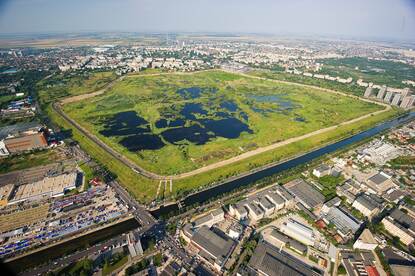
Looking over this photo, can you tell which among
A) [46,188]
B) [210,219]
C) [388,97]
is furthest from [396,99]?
[46,188]

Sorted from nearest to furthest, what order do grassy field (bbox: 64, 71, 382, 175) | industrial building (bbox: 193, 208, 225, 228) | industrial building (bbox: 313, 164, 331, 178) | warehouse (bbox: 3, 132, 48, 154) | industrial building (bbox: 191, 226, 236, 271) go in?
industrial building (bbox: 191, 226, 236, 271), industrial building (bbox: 193, 208, 225, 228), industrial building (bbox: 313, 164, 331, 178), warehouse (bbox: 3, 132, 48, 154), grassy field (bbox: 64, 71, 382, 175)

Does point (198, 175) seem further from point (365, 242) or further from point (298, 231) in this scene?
point (365, 242)

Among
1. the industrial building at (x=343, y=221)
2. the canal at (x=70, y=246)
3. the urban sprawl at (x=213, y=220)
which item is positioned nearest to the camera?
the urban sprawl at (x=213, y=220)

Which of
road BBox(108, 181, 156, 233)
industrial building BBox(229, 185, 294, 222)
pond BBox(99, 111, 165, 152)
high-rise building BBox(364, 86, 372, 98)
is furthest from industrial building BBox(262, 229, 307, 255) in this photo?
high-rise building BBox(364, 86, 372, 98)

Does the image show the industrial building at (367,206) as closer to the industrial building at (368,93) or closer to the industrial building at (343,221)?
the industrial building at (343,221)

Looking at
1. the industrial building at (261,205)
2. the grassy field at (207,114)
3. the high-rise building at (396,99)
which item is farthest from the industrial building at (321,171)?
the high-rise building at (396,99)

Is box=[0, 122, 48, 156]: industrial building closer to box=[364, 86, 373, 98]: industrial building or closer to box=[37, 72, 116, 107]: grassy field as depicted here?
box=[37, 72, 116, 107]: grassy field

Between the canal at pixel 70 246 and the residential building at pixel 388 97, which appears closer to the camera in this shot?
the canal at pixel 70 246
